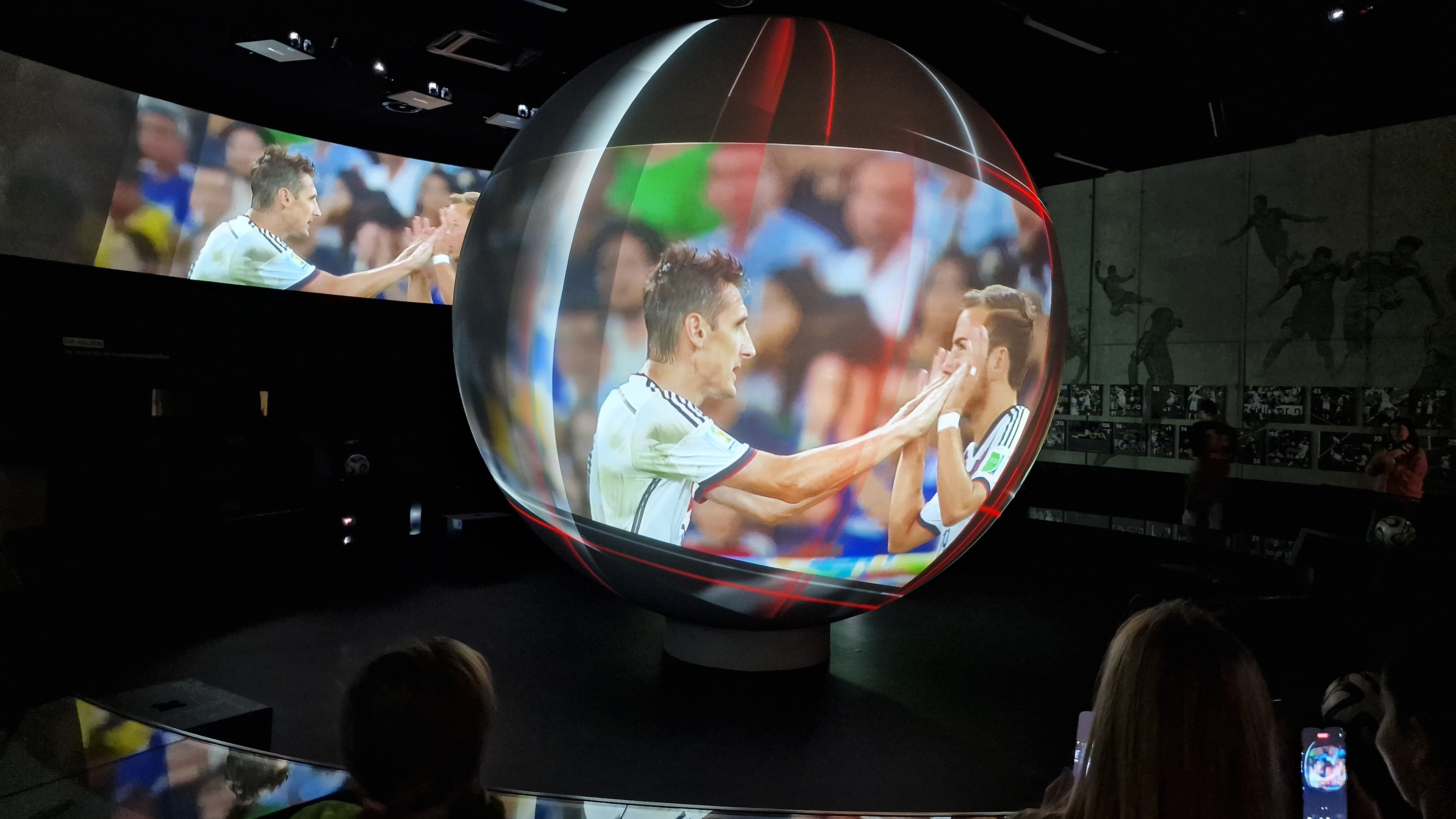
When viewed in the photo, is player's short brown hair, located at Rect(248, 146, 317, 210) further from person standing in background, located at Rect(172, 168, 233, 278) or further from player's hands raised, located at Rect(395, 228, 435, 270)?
A: player's hands raised, located at Rect(395, 228, 435, 270)

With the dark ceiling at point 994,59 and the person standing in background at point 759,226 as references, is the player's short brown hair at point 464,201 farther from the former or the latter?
the person standing in background at point 759,226

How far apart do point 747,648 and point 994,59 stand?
518 centimetres

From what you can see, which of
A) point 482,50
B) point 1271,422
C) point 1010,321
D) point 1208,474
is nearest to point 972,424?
point 1010,321

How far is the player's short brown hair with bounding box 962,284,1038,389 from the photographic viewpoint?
13.2 ft

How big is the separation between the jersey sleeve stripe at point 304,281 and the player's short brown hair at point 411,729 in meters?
9.35

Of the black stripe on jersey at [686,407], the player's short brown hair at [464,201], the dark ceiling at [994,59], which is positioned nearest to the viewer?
the black stripe on jersey at [686,407]

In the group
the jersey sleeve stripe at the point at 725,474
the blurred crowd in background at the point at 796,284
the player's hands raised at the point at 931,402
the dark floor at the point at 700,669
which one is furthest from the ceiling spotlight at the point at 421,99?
the player's hands raised at the point at 931,402

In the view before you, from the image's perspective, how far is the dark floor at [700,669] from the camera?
3703 millimetres

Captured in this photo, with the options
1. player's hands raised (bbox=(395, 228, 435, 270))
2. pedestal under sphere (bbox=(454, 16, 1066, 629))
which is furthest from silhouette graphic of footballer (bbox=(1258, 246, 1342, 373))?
player's hands raised (bbox=(395, 228, 435, 270))

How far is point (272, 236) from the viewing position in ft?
32.5

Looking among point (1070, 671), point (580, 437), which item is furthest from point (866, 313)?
point (1070, 671)

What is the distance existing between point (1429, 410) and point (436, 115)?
10974mm

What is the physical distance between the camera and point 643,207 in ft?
12.8

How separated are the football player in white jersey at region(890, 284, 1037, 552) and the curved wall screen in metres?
4.91
